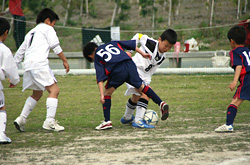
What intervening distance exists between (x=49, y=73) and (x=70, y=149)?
148 centimetres

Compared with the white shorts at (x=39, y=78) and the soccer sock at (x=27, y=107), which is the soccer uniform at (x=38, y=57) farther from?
the soccer sock at (x=27, y=107)

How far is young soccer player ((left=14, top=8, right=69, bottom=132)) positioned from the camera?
15.2ft

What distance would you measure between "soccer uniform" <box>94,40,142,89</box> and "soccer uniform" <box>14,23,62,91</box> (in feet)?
2.24

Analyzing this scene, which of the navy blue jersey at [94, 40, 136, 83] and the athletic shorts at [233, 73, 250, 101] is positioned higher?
the navy blue jersey at [94, 40, 136, 83]

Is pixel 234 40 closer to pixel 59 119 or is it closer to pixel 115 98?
pixel 59 119

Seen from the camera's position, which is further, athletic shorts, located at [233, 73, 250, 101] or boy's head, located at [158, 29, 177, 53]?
boy's head, located at [158, 29, 177, 53]

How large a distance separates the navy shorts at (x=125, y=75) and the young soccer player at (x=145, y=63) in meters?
0.29

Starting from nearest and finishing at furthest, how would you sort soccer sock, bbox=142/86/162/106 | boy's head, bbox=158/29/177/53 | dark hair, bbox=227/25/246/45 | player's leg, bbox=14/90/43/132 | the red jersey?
dark hair, bbox=227/25/246/45
player's leg, bbox=14/90/43/132
soccer sock, bbox=142/86/162/106
boy's head, bbox=158/29/177/53
the red jersey

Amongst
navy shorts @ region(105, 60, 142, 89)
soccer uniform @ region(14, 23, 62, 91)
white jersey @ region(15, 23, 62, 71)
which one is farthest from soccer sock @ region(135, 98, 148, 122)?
white jersey @ region(15, 23, 62, 71)

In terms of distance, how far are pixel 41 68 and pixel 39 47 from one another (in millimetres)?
338

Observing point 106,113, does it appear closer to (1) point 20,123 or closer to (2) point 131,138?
(2) point 131,138

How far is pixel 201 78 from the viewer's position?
10.9 meters

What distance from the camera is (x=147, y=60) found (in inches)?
200

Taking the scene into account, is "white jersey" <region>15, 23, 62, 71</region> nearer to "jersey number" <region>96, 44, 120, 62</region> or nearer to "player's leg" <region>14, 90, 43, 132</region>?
"player's leg" <region>14, 90, 43, 132</region>
